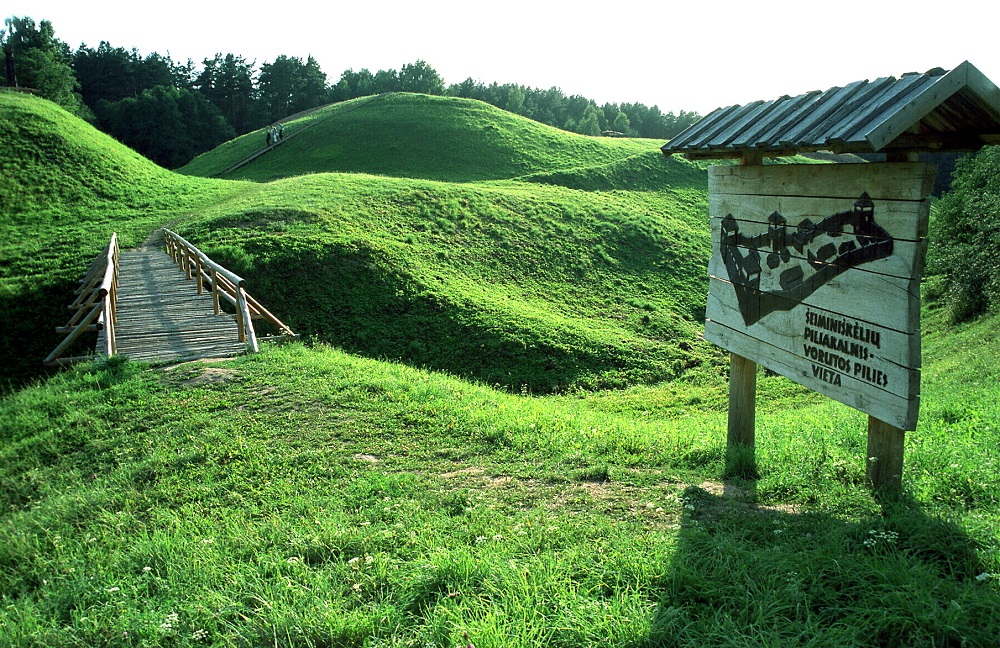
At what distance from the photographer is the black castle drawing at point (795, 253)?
478 centimetres

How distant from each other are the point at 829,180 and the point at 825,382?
64.5 inches

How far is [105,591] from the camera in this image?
431cm

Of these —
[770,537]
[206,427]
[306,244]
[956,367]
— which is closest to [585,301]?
[306,244]

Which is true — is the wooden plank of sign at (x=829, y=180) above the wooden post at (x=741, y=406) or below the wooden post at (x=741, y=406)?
above

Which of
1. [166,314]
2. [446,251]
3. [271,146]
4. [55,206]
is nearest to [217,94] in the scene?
[271,146]

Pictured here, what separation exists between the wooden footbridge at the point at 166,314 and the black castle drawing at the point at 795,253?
26.3ft

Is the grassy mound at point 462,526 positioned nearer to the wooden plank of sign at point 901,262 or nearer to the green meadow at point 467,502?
the green meadow at point 467,502

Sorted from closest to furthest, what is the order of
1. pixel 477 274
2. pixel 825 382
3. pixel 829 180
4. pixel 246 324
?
pixel 829 180
pixel 825 382
pixel 246 324
pixel 477 274

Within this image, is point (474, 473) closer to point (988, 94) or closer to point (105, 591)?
point (105, 591)

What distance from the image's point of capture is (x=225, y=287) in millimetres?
14859

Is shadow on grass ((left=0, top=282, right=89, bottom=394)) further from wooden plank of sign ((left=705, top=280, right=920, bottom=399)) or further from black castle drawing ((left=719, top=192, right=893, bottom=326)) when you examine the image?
wooden plank of sign ((left=705, top=280, right=920, bottom=399))

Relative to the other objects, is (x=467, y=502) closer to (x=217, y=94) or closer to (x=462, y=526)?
(x=462, y=526)

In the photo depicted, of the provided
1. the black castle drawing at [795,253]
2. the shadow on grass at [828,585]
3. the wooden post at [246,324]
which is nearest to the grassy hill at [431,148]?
the wooden post at [246,324]

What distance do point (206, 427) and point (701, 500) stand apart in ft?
18.6
